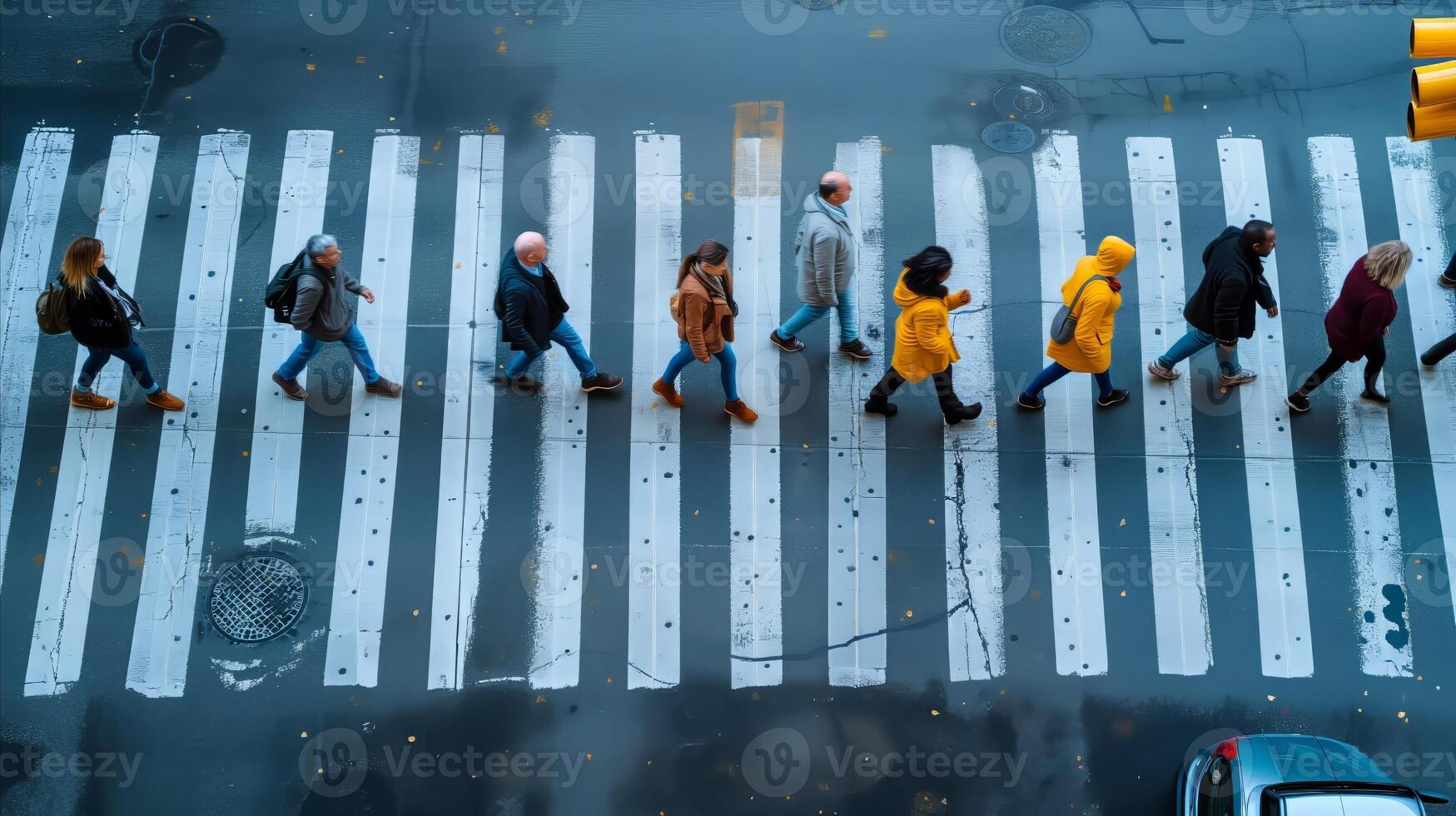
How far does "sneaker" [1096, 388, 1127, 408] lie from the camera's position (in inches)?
375

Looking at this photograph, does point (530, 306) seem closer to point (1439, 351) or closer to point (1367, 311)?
point (1367, 311)

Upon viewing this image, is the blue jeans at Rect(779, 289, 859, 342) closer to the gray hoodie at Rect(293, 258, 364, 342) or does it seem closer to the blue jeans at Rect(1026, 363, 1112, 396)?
the blue jeans at Rect(1026, 363, 1112, 396)

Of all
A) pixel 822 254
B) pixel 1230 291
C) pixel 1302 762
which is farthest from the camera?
pixel 822 254

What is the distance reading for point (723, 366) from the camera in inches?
358

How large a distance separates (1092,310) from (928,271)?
141cm

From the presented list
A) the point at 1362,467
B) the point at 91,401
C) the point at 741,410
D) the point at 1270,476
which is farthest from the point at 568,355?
the point at 1362,467

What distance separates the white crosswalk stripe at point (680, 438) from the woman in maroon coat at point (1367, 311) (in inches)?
22.8

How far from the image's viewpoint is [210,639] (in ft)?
29.2

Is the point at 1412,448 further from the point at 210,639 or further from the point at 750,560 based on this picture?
the point at 210,639

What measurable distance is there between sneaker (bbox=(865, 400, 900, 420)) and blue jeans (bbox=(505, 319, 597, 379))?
2433 millimetres

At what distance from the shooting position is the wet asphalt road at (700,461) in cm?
864

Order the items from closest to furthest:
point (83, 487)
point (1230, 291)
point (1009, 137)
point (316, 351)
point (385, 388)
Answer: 1. point (1230, 291)
2. point (316, 351)
3. point (83, 487)
4. point (385, 388)
5. point (1009, 137)

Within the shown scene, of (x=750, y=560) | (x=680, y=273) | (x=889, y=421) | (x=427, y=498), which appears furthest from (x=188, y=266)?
(x=889, y=421)

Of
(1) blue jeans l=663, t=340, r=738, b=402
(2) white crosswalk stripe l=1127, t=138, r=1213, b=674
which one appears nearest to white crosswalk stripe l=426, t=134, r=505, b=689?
(1) blue jeans l=663, t=340, r=738, b=402
